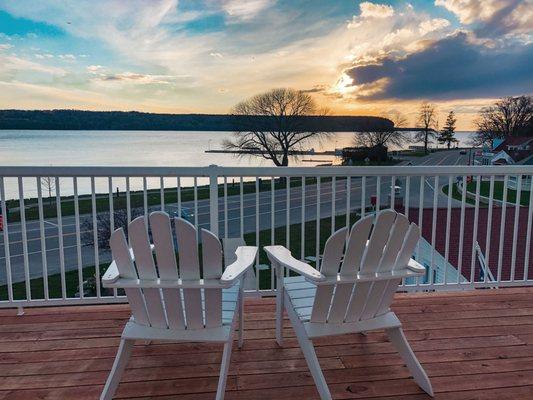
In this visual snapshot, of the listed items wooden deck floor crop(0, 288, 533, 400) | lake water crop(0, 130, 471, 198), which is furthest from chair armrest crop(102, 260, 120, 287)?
lake water crop(0, 130, 471, 198)

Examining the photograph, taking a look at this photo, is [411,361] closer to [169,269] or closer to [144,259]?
[169,269]

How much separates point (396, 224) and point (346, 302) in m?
0.47

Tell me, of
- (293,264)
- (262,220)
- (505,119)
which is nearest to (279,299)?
(293,264)

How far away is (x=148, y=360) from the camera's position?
2381mm

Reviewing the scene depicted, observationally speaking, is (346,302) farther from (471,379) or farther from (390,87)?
(390,87)

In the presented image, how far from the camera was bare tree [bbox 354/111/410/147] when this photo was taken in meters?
25.4

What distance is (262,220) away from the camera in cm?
2275

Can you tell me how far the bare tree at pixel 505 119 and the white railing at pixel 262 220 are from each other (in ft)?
31.8

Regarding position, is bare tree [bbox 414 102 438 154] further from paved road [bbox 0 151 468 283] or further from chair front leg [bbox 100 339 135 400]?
chair front leg [bbox 100 339 135 400]

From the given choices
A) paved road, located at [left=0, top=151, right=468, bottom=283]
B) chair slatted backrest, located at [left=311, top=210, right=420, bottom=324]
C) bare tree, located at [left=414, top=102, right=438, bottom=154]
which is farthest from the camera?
bare tree, located at [left=414, top=102, right=438, bottom=154]

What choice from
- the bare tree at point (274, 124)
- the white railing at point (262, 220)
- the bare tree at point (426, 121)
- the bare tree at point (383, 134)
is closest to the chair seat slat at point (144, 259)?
the white railing at point (262, 220)

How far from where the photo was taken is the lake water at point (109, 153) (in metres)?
26.4

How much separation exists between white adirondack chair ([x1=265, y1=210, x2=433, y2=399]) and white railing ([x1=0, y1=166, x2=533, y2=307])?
722 millimetres

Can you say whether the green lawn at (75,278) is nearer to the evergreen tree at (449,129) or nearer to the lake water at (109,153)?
the lake water at (109,153)
